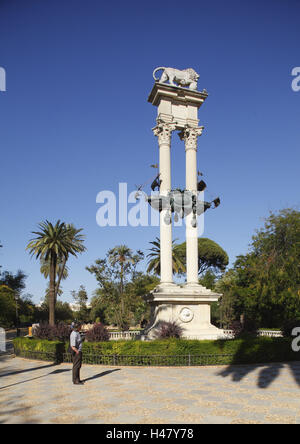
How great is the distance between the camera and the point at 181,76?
24656 millimetres

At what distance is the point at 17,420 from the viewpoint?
24.7 ft

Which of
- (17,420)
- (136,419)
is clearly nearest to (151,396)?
(136,419)

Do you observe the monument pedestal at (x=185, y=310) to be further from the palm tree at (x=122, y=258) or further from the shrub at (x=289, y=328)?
the palm tree at (x=122, y=258)

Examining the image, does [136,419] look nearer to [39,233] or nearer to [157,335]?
[157,335]

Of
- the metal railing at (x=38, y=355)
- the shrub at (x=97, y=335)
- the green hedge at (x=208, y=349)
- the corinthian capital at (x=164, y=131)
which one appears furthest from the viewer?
the corinthian capital at (x=164, y=131)

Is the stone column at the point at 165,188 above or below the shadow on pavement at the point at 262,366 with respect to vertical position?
above

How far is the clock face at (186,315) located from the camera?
19891 mm

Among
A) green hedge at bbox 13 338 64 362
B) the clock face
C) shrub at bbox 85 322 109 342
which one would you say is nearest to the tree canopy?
the clock face

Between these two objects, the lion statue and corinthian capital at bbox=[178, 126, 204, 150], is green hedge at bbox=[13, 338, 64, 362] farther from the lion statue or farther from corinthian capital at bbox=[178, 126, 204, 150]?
the lion statue

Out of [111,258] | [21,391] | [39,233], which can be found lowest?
[21,391]

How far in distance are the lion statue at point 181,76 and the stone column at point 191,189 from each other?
136 inches

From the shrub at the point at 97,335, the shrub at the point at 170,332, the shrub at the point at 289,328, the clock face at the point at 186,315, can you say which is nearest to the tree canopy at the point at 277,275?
the shrub at the point at 289,328

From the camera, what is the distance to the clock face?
783 inches
